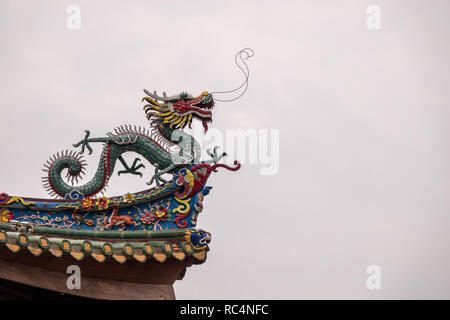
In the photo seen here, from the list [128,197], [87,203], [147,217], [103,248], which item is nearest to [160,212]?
[147,217]

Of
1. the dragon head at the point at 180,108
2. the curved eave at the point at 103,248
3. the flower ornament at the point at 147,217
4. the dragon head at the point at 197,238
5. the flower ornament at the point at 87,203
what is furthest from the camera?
the dragon head at the point at 180,108

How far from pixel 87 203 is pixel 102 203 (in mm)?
249

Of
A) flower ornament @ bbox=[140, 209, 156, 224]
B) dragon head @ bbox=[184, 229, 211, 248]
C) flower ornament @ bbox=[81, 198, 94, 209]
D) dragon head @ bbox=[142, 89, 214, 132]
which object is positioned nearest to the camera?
dragon head @ bbox=[184, 229, 211, 248]

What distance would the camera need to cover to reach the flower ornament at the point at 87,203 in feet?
35.6

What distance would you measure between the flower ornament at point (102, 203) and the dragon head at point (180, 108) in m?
1.84

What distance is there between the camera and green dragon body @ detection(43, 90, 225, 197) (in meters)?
11.4

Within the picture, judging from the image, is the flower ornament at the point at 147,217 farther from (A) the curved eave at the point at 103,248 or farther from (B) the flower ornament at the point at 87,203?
(B) the flower ornament at the point at 87,203

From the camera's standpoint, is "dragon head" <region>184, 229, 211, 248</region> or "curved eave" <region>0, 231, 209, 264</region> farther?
"dragon head" <region>184, 229, 211, 248</region>

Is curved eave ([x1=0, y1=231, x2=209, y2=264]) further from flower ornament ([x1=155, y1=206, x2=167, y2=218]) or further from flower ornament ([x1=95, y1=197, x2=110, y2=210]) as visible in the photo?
flower ornament ([x1=95, y1=197, x2=110, y2=210])

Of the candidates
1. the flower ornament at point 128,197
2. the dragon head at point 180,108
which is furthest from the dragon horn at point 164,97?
the flower ornament at point 128,197

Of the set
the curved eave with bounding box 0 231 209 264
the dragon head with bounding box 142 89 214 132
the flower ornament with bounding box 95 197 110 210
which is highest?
the dragon head with bounding box 142 89 214 132

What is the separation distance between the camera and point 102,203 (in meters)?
10.8

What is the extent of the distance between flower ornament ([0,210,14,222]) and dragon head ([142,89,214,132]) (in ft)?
9.27

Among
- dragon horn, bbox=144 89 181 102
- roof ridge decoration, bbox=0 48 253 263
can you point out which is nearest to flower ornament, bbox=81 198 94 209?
roof ridge decoration, bbox=0 48 253 263
